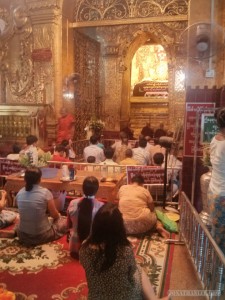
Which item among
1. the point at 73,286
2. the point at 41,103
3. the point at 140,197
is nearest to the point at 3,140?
the point at 41,103

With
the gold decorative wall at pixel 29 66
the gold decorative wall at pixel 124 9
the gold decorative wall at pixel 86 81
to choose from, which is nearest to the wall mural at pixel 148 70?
the gold decorative wall at pixel 86 81

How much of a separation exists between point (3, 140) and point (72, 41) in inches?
155

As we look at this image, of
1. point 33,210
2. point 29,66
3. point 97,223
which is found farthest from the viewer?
point 29,66

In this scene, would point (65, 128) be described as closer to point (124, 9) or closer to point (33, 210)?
point (124, 9)

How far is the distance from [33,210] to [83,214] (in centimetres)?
84

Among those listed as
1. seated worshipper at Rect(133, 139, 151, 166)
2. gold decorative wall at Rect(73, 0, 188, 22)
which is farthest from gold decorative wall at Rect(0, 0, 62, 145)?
seated worshipper at Rect(133, 139, 151, 166)

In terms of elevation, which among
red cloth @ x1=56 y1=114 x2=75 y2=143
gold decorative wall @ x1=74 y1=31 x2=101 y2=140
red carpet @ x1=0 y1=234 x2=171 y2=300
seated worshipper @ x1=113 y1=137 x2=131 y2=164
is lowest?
red carpet @ x1=0 y1=234 x2=171 y2=300

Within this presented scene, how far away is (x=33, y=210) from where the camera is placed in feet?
16.4

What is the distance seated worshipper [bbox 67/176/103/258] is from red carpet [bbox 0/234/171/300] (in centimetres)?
26

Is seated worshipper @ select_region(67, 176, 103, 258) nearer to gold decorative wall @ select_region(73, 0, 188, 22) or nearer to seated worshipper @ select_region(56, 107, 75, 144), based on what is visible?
seated worshipper @ select_region(56, 107, 75, 144)

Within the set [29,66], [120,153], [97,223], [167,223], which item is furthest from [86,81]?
[97,223]

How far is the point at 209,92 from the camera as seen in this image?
627 cm

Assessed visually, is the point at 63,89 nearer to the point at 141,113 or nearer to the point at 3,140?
the point at 3,140

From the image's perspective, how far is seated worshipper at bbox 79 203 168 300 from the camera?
231cm
